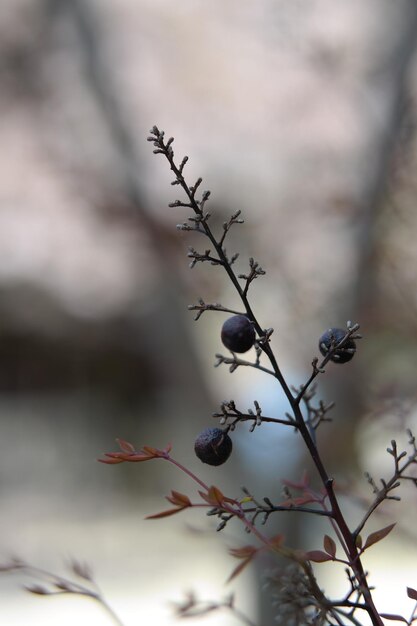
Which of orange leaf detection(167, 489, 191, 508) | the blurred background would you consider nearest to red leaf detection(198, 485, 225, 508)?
orange leaf detection(167, 489, 191, 508)

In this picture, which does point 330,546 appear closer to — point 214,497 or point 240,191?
point 214,497

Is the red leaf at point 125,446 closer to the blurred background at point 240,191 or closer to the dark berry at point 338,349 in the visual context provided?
the dark berry at point 338,349

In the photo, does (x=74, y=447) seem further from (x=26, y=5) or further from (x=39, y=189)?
(x=26, y=5)

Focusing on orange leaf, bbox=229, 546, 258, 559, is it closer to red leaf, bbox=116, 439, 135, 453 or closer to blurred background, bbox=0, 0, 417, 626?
red leaf, bbox=116, 439, 135, 453

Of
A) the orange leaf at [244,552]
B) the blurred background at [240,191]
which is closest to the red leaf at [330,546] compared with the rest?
the orange leaf at [244,552]

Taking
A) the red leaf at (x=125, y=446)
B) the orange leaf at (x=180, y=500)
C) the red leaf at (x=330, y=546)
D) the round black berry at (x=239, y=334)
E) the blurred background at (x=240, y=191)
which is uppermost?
the blurred background at (x=240, y=191)

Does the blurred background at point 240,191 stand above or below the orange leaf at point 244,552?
above

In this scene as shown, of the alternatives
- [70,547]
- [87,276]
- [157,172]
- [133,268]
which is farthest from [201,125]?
[70,547]
